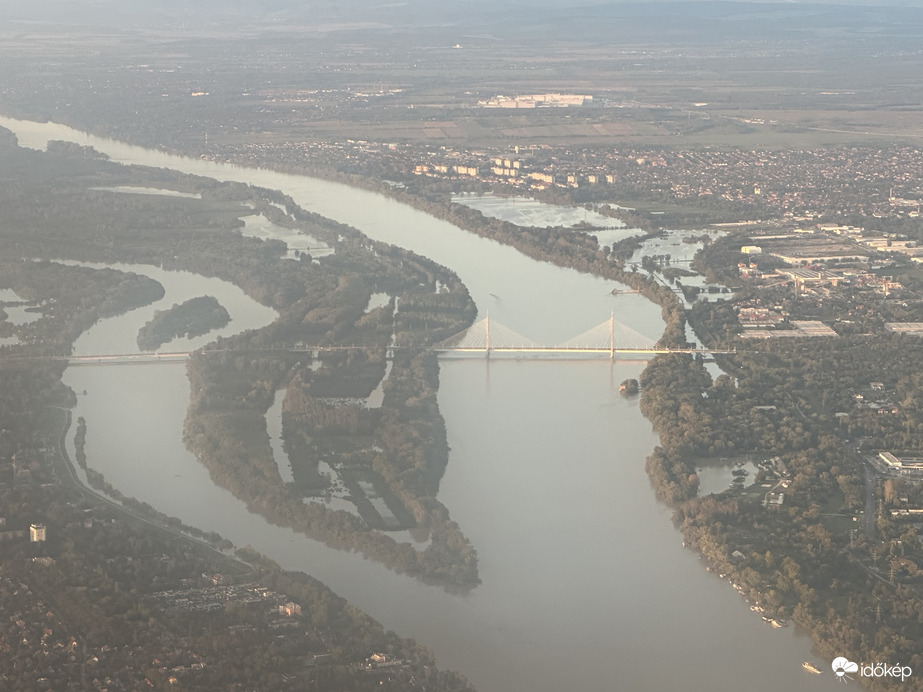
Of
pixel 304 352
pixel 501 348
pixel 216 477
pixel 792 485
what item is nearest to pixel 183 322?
pixel 304 352

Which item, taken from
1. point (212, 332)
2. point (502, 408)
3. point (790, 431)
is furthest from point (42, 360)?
point (790, 431)

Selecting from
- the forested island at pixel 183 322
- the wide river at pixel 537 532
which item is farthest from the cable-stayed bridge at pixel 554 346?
the forested island at pixel 183 322

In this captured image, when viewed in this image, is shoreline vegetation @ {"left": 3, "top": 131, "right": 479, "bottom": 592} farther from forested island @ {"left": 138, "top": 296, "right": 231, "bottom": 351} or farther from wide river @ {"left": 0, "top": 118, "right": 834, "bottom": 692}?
forested island @ {"left": 138, "top": 296, "right": 231, "bottom": 351}

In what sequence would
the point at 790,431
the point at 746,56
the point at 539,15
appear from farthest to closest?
the point at 539,15
the point at 746,56
the point at 790,431

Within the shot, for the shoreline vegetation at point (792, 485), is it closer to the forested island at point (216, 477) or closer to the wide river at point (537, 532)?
the wide river at point (537, 532)

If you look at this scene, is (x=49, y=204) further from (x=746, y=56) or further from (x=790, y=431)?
(x=746, y=56)

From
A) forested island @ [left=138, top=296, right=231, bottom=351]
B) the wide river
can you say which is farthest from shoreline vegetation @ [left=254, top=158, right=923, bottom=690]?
forested island @ [left=138, top=296, right=231, bottom=351]
